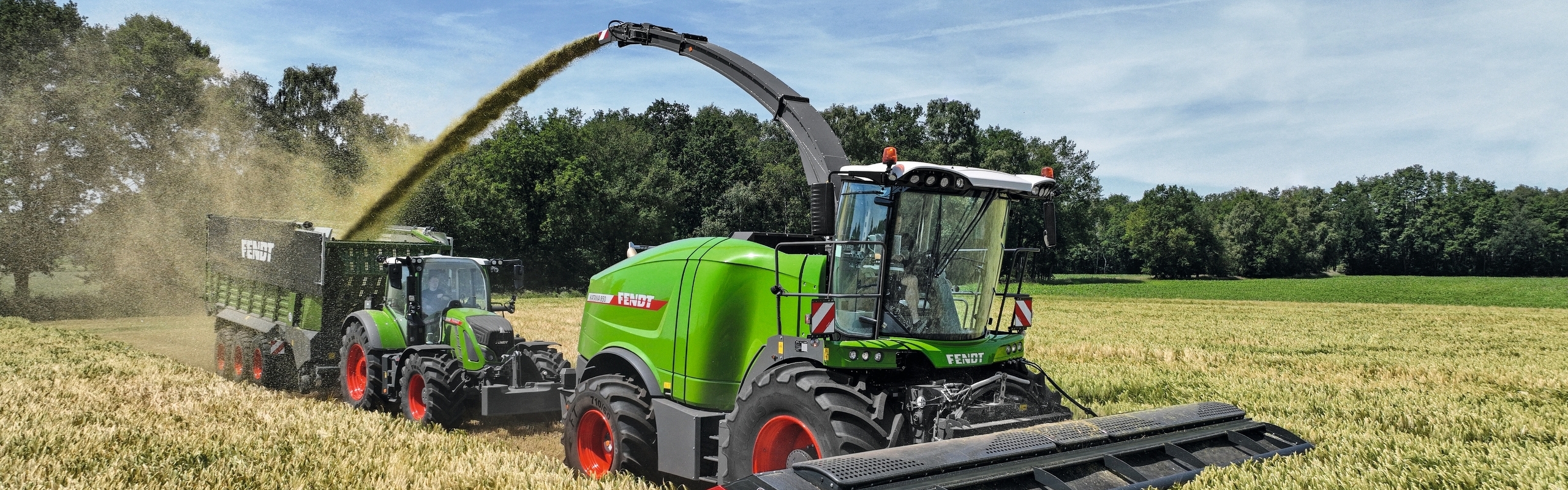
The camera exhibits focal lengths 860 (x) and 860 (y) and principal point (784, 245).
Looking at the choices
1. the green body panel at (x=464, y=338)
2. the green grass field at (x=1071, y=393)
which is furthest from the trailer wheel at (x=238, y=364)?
the green body panel at (x=464, y=338)

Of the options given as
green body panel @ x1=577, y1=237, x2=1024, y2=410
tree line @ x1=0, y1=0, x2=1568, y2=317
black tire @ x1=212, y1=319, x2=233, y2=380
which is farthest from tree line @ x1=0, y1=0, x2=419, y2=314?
green body panel @ x1=577, y1=237, x2=1024, y2=410

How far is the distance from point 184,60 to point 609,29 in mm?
A: 27553

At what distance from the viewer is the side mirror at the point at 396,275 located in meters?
9.50

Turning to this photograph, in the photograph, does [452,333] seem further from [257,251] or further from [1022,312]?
[1022,312]

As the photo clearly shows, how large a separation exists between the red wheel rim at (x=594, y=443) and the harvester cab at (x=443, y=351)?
187 cm

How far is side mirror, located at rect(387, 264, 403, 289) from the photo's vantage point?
950 cm

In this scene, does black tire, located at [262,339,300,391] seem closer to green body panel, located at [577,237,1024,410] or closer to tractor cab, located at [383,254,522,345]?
tractor cab, located at [383,254,522,345]

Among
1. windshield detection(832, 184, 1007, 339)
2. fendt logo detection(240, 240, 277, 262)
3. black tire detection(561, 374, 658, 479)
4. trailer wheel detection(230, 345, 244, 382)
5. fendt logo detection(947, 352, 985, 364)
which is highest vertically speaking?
windshield detection(832, 184, 1007, 339)

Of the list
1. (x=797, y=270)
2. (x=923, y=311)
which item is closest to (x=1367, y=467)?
(x=923, y=311)

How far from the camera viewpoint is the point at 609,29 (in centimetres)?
989

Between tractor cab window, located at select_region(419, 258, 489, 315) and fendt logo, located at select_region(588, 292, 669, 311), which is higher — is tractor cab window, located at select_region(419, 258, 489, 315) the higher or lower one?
the lower one

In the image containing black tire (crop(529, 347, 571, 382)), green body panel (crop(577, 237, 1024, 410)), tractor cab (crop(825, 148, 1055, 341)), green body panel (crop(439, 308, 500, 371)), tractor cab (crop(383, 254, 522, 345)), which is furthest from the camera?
tractor cab (crop(383, 254, 522, 345))

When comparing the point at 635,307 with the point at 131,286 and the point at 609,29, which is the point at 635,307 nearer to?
the point at 609,29

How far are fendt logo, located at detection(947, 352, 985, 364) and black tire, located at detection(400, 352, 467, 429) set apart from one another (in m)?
5.20
